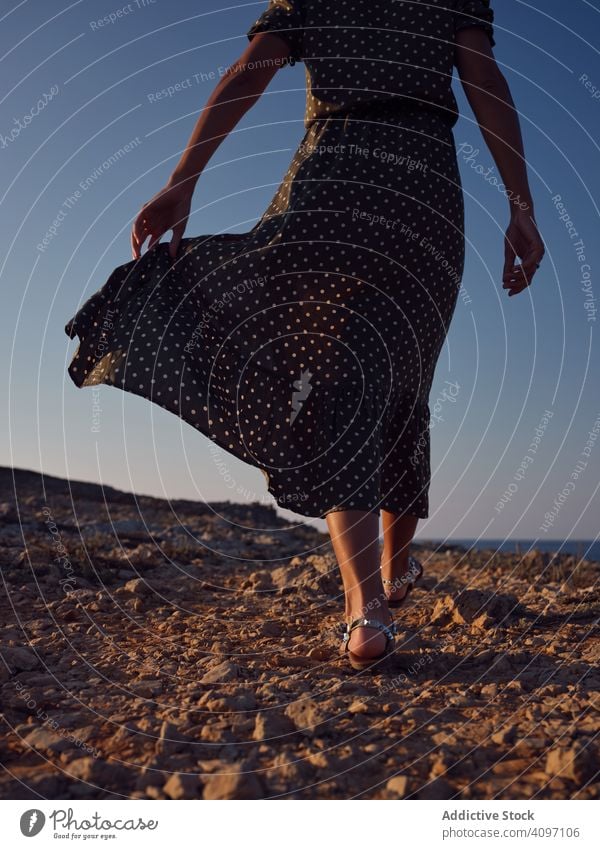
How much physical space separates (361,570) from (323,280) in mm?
1144

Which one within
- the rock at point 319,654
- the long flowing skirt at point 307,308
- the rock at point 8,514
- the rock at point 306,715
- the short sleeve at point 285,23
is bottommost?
the rock at point 306,715

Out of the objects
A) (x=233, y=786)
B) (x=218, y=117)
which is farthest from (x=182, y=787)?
(x=218, y=117)

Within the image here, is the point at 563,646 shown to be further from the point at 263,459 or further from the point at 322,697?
the point at 263,459

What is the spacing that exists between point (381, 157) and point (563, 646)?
210 centimetres

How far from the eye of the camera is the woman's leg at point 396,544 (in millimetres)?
3572

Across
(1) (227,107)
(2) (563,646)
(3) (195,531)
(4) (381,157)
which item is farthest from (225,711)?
(3) (195,531)

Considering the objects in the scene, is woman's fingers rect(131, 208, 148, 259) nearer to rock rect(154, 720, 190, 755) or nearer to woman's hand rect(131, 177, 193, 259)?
woman's hand rect(131, 177, 193, 259)

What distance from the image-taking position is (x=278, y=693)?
2.38 meters

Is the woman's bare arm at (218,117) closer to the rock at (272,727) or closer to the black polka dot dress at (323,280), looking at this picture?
the black polka dot dress at (323,280)

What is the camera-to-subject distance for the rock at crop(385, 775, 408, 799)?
173cm

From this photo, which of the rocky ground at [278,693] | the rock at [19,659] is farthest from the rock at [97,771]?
the rock at [19,659]

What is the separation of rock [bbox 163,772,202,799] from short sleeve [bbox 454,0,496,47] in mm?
3036

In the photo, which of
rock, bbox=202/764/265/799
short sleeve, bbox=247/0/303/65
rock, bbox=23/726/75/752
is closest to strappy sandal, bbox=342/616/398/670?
rock, bbox=202/764/265/799

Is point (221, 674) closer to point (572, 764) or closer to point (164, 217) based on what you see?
point (572, 764)
